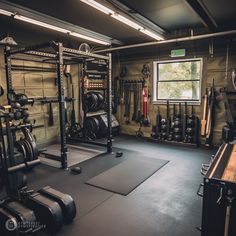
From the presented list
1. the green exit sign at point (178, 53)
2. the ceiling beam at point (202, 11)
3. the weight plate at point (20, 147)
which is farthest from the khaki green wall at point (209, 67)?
the weight plate at point (20, 147)

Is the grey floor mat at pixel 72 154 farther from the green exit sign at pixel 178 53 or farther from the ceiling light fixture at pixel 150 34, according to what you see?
the green exit sign at pixel 178 53

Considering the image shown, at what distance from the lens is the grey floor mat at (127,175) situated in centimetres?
349

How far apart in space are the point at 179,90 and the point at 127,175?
3547 mm

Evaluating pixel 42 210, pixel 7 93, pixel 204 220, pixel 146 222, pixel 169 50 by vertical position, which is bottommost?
pixel 146 222

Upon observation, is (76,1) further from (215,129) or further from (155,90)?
(215,129)

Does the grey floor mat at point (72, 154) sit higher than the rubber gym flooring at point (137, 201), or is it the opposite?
the grey floor mat at point (72, 154)

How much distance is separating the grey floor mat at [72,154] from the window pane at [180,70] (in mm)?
3093

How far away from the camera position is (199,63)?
19.5 feet

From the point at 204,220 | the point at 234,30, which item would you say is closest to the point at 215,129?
the point at 234,30

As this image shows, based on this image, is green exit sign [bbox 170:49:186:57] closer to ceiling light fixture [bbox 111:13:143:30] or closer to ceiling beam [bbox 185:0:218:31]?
ceiling beam [bbox 185:0:218:31]

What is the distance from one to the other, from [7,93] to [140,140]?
398cm

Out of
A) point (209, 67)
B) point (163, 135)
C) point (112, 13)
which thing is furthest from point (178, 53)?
point (112, 13)

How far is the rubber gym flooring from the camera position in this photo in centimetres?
245

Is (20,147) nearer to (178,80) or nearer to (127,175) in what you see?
(127,175)
